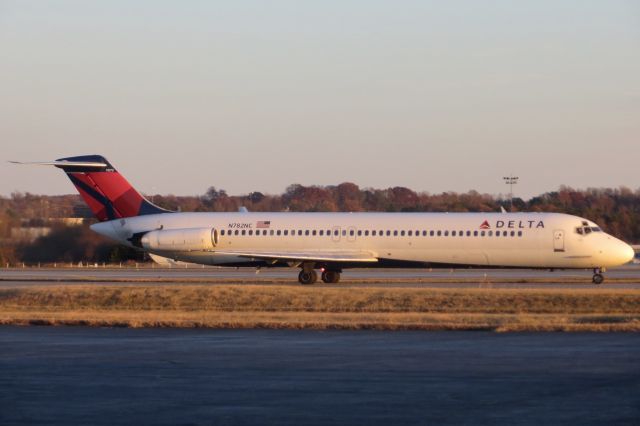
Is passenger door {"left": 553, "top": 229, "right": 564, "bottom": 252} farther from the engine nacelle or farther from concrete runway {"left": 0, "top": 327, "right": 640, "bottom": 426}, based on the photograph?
concrete runway {"left": 0, "top": 327, "right": 640, "bottom": 426}

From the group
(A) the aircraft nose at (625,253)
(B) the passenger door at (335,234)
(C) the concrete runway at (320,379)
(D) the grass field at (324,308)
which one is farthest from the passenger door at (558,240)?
(C) the concrete runway at (320,379)

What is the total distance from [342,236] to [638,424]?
110ft

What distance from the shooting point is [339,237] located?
45656mm

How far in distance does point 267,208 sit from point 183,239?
5097cm

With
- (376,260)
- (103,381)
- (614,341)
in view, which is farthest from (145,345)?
(376,260)

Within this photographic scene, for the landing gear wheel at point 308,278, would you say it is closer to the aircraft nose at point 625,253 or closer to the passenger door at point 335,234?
the passenger door at point 335,234

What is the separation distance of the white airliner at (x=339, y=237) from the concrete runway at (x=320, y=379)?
2104cm

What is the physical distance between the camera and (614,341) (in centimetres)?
2138

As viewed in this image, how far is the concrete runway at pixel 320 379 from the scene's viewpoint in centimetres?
1293

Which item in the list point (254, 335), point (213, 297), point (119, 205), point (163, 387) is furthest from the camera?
point (119, 205)

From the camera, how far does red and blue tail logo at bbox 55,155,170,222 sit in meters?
48.3

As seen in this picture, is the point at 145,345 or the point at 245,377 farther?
the point at 145,345

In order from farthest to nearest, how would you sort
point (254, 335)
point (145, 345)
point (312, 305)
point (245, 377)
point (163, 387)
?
point (312, 305), point (254, 335), point (145, 345), point (245, 377), point (163, 387)

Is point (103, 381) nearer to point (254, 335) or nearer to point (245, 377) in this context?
point (245, 377)
